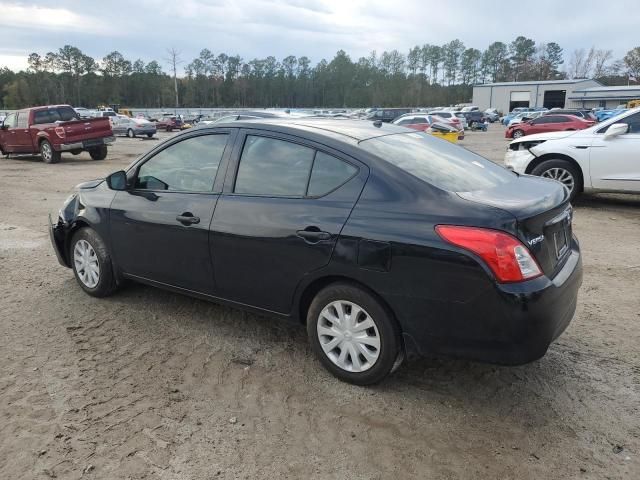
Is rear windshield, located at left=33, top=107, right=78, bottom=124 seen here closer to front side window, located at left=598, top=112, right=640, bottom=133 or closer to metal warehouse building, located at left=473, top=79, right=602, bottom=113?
front side window, located at left=598, top=112, right=640, bottom=133

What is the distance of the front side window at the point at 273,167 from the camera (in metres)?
3.40

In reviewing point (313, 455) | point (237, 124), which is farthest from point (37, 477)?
point (237, 124)

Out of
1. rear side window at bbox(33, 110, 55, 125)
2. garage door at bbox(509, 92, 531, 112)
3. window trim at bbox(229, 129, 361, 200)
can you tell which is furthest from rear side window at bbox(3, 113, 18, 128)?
garage door at bbox(509, 92, 531, 112)

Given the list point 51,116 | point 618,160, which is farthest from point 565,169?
point 51,116

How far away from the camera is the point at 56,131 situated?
16.9 meters

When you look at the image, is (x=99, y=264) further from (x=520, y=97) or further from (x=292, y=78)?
(x=292, y=78)

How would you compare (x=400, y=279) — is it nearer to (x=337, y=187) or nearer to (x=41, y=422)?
(x=337, y=187)

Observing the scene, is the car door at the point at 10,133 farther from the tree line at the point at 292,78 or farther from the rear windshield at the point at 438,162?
the tree line at the point at 292,78

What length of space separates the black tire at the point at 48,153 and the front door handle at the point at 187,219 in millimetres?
15531

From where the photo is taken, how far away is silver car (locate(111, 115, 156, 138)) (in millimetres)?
34906

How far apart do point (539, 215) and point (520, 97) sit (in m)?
100

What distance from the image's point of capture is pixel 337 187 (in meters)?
3.22

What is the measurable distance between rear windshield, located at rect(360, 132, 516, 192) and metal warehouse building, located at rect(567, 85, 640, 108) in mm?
84420

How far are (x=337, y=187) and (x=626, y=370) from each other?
2253 millimetres
